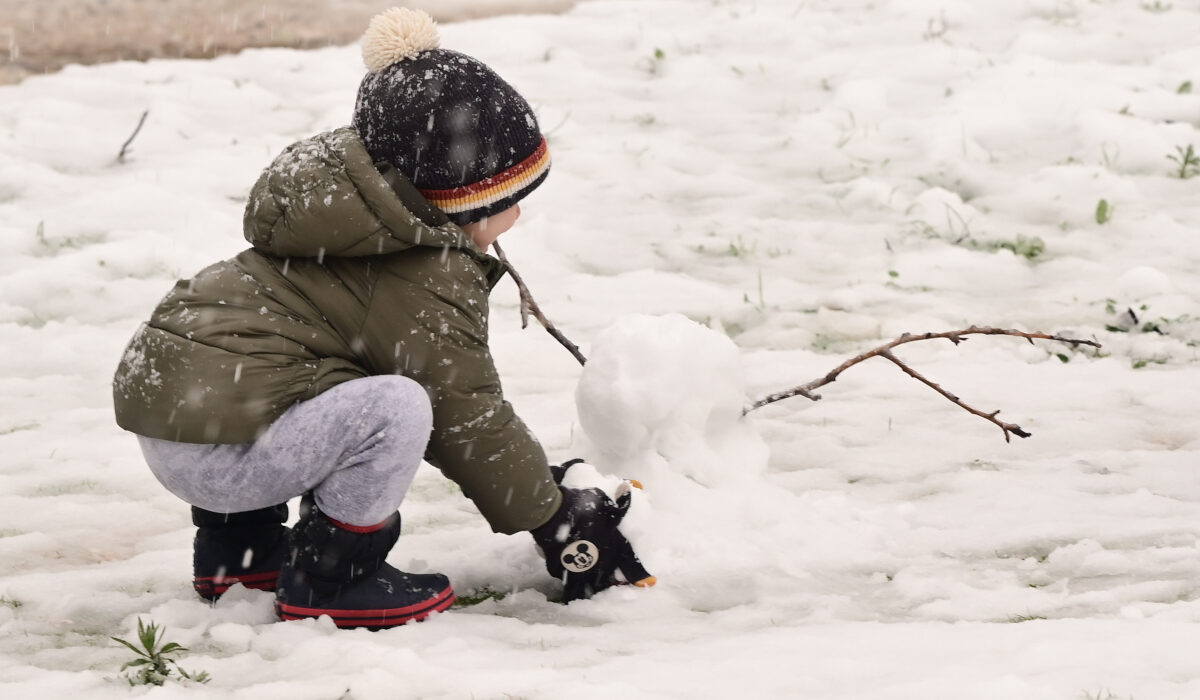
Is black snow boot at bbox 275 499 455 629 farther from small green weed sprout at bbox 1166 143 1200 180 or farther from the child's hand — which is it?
small green weed sprout at bbox 1166 143 1200 180

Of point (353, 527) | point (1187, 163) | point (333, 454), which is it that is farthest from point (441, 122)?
point (1187, 163)

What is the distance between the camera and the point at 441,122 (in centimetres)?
236

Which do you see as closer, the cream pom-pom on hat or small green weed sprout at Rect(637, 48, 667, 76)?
the cream pom-pom on hat

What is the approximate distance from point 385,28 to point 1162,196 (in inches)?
155

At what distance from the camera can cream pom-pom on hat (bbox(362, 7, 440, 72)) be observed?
2.43 metres

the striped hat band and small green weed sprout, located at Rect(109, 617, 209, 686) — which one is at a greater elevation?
the striped hat band

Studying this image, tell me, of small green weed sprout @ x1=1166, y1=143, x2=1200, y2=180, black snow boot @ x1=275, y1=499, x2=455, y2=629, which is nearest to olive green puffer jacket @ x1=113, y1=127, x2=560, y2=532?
black snow boot @ x1=275, y1=499, x2=455, y2=629

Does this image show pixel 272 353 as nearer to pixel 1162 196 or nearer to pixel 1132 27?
pixel 1162 196

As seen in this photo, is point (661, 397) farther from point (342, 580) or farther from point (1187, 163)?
point (1187, 163)

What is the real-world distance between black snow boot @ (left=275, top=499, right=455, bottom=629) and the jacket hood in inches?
21.4

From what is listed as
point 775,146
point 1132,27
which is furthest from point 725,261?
point 1132,27

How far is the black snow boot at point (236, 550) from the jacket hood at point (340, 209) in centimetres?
63

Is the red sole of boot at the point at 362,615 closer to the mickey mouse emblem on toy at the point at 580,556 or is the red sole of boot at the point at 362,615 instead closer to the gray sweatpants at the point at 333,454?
the gray sweatpants at the point at 333,454

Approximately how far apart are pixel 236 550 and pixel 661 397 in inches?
40.0
